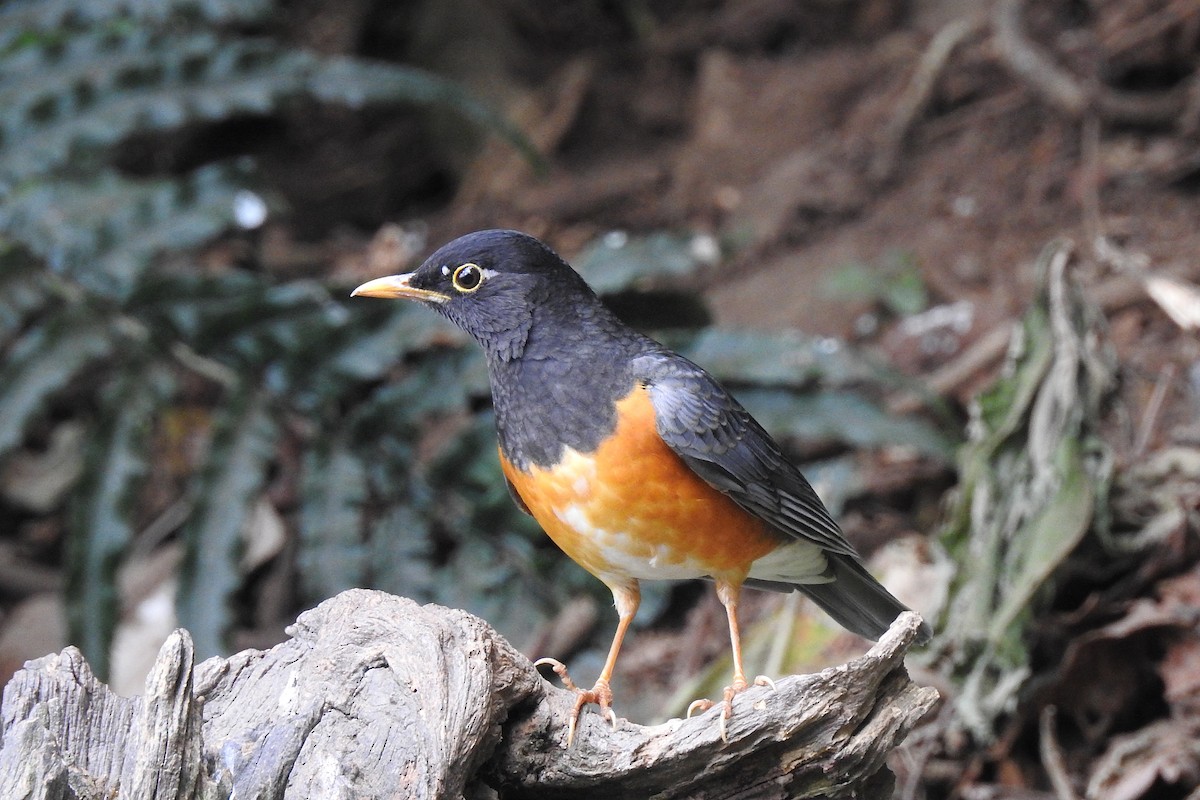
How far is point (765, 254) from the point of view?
752 centimetres

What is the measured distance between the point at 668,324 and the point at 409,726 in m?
3.40

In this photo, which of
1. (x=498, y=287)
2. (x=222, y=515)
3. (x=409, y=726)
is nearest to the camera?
(x=409, y=726)

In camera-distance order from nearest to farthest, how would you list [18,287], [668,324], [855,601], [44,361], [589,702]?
1. [589,702]
2. [855,601]
3. [44,361]
4. [18,287]
5. [668,324]

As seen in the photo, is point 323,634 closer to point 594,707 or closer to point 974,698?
point 594,707

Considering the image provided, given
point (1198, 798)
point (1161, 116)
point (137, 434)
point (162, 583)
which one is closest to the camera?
point (1198, 798)

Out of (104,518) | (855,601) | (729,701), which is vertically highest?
(729,701)

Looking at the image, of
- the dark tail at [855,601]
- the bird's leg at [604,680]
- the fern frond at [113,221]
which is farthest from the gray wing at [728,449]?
the fern frond at [113,221]

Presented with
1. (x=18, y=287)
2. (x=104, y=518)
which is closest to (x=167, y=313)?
(x=18, y=287)

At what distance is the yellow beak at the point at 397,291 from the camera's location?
411cm

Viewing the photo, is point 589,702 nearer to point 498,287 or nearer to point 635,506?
point 635,506

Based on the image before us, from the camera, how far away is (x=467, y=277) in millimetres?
4102

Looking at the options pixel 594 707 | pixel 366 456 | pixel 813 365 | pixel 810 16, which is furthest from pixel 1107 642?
pixel 810 16

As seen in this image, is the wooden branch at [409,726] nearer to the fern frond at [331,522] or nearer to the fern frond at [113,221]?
the fern frond at [331,522]

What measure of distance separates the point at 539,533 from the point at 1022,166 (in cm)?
386
